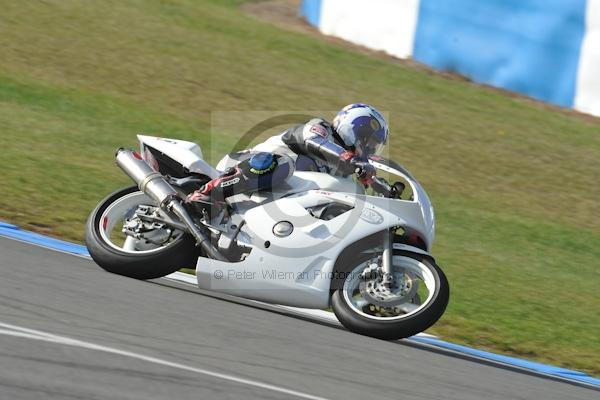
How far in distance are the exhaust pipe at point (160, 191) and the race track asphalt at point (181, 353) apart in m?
0.37

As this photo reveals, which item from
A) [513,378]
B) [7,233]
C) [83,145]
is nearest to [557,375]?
[513,378]

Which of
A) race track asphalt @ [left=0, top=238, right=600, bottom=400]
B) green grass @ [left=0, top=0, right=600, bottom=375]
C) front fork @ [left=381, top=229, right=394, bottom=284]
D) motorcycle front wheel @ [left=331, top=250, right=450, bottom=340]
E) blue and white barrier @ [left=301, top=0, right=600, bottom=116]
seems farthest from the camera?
blue and white barrier @ [left=301, top=0, right=600, bottom=116]

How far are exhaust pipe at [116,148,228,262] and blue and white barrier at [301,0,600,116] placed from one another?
912 cm

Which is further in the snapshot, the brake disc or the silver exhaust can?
the silver exhaust can

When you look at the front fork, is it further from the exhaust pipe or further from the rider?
the exhaust pipe

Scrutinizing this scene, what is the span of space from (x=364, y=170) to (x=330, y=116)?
6.40 m

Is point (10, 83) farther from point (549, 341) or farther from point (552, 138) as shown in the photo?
point (549, 341)

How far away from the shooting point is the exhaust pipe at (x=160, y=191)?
6.80 m

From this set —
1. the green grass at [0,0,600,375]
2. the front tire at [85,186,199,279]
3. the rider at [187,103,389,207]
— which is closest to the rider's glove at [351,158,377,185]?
the rider at [187,103,389,207]

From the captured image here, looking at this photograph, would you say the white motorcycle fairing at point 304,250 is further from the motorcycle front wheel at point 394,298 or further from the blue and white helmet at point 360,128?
the blue and white helmet at point 360,128

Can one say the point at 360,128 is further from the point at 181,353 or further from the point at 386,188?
the point at 181,353

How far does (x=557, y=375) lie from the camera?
6.89 metres

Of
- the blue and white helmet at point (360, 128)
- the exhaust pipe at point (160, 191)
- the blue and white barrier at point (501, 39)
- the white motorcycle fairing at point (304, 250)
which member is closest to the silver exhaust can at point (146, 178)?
the exhaust pipe at point (160, 191)

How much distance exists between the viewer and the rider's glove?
21.9 ft
